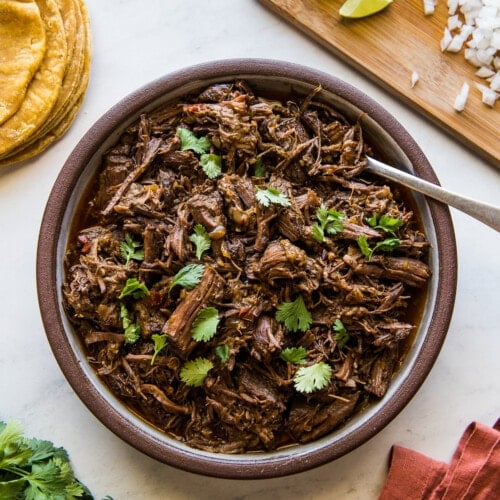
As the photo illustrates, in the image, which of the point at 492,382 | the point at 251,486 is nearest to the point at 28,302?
the point at 251,486

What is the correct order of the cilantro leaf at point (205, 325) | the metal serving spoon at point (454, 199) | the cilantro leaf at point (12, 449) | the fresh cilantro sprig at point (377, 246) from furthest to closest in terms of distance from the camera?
the cilantro leaf at point (12, 449), the metal serving spoon at point (454, 199), the fresh cilantro sprig at point (377, 246), the cilantro leaf at point (205, 325)

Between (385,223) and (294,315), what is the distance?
71cm

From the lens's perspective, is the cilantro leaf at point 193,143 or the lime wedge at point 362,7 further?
the lime wedge at point 362,7

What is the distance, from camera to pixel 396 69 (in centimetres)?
471

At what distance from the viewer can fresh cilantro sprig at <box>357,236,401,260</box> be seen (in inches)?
157

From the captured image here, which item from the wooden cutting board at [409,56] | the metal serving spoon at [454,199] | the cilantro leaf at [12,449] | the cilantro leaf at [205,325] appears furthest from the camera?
the wooden cutting board at [409,56]

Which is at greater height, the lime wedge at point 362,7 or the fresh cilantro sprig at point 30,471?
the lime wedge at point 362,7

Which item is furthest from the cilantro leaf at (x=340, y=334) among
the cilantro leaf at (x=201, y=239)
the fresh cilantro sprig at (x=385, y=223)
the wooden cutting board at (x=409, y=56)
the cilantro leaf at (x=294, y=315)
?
Answer: the wooden cutting board at (x=409, y=56)

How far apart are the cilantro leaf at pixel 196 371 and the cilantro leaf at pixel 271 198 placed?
35.4 inches

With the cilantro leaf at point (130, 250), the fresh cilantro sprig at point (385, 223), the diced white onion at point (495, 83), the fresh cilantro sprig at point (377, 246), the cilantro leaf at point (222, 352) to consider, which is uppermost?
the diced white onion at point (495, 83)

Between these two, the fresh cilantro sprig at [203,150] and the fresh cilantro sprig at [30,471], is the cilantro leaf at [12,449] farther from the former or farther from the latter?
the fresh cilantro sprig at [203,150]

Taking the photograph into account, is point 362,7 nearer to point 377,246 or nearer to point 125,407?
point 377,246

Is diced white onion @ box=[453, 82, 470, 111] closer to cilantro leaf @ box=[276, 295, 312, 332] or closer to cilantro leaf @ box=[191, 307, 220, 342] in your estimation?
cilantro leaf @ box=[276, 295, 312, 332]

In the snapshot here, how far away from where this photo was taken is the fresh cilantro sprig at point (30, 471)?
4277mm
